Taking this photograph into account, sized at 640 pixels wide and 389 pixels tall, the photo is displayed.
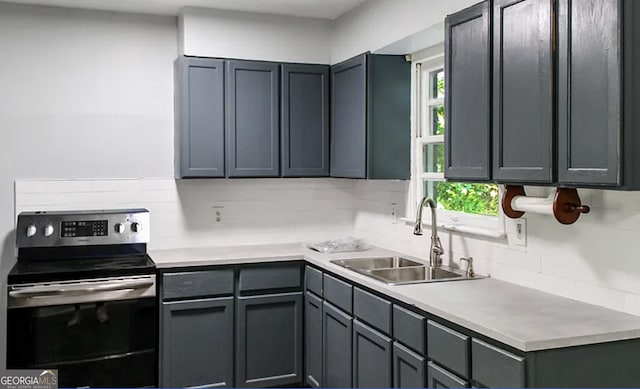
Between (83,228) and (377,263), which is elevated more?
(83,228)

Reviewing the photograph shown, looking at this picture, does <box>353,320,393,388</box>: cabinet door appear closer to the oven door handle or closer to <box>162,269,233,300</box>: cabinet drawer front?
<box>162,269,233,300</box>: cabinet drawer front

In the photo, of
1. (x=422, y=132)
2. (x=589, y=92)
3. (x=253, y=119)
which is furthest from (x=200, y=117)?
(x=589, y=92)

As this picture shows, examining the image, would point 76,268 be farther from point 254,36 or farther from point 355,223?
point 355,223

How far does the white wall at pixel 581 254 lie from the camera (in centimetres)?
226

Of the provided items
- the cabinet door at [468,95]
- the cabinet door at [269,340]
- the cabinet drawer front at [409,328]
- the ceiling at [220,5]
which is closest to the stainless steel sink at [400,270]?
the cabinet drawer front at [409,328]

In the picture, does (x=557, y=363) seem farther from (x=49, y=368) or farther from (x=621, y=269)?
(x=49, y=368)

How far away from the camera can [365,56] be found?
372 cm

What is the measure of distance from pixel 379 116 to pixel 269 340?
1534 mm

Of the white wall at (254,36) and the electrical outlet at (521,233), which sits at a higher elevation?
the white wall at (254,36)

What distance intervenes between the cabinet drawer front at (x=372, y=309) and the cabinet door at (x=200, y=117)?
1.41 meters

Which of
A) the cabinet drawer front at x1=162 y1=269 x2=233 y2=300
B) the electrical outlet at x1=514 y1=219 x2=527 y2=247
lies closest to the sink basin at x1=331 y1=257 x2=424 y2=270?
the cabinet drawer front at x1=162 y1=269 x2=233 y2=300

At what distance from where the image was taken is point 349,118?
3951 mm

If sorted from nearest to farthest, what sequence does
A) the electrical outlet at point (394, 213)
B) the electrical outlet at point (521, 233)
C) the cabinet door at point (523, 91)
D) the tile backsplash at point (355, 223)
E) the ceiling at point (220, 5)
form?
1. the cabinet door at point (523, 91)
2. the tile backsplash at point (355, 223)
3. the electrical outlet at point (521, 233)
4. the ceiling at point (220, 5)
5. the electrical outlet at point (394, 213)

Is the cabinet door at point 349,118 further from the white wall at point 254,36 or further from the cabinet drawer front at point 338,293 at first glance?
the cabinet drawer front at point 338,293
